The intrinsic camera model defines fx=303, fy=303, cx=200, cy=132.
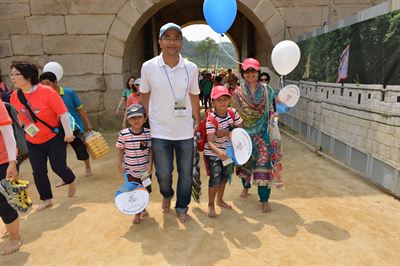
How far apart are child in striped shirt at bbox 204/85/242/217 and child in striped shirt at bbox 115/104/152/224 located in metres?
0.60

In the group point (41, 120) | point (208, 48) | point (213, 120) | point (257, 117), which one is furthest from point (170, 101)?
point (208, 48)

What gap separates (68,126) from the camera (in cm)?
323

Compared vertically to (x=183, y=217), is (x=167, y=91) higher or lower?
higher

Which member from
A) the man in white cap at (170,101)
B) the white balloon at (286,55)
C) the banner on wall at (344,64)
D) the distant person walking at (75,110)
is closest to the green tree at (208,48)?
the banner on wall at (344,64)

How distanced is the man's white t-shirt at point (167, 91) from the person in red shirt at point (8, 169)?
1.12 m

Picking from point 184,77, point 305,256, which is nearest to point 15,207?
point 184,77

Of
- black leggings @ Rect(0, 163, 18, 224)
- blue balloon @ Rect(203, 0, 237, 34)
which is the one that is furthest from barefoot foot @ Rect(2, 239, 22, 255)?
blue balloon @ Rect(203, 0, 237, 34)

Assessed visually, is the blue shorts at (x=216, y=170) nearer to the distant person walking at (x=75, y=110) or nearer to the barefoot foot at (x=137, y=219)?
the barefoot foot at (x=137, y=219)

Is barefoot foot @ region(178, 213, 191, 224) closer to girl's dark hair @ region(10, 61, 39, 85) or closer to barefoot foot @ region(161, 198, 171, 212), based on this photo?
barefoot foot @ region(161, 198, 171, 212)

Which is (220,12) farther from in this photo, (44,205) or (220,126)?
(44,205)

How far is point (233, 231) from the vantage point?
2.85 metres

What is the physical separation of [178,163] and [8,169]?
1424 mm

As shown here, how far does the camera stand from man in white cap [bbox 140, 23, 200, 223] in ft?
8.96

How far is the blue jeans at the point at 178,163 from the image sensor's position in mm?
2883
